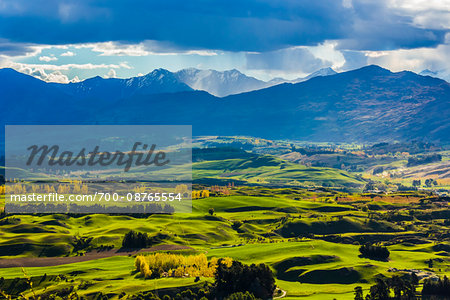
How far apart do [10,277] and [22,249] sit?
41.6m

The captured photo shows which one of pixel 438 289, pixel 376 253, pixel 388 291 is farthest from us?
pixel 376 253

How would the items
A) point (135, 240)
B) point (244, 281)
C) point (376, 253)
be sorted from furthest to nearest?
point (135, 240) < point (376, 253) < point (244, 281)

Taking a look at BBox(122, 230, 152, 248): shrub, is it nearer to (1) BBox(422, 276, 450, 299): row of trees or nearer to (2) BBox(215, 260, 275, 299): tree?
(2) BBox(215, 260, 275, 299): tree

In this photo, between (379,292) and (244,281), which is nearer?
(379,292)

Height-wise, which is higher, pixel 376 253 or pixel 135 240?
pixel 135 240

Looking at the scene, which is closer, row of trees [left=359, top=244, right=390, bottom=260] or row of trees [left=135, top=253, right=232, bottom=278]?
row of trees [left=135, top=253, right=232, bottom=278]

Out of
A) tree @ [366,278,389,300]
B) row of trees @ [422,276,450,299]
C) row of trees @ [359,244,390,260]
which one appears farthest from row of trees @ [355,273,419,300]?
row of trees @ [359,244,390,260]

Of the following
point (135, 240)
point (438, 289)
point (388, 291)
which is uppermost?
point (135, 240)

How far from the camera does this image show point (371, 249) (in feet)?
622

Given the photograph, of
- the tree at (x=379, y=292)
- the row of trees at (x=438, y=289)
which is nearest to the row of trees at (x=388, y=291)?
the tree at (x=379, y=292)

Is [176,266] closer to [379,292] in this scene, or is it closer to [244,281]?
[244,281]

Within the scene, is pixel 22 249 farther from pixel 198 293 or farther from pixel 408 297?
pixel 408 297

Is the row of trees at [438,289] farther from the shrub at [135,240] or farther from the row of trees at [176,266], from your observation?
the shrub at [135,240]

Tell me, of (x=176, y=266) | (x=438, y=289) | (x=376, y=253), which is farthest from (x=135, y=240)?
(x=438, y=289)
